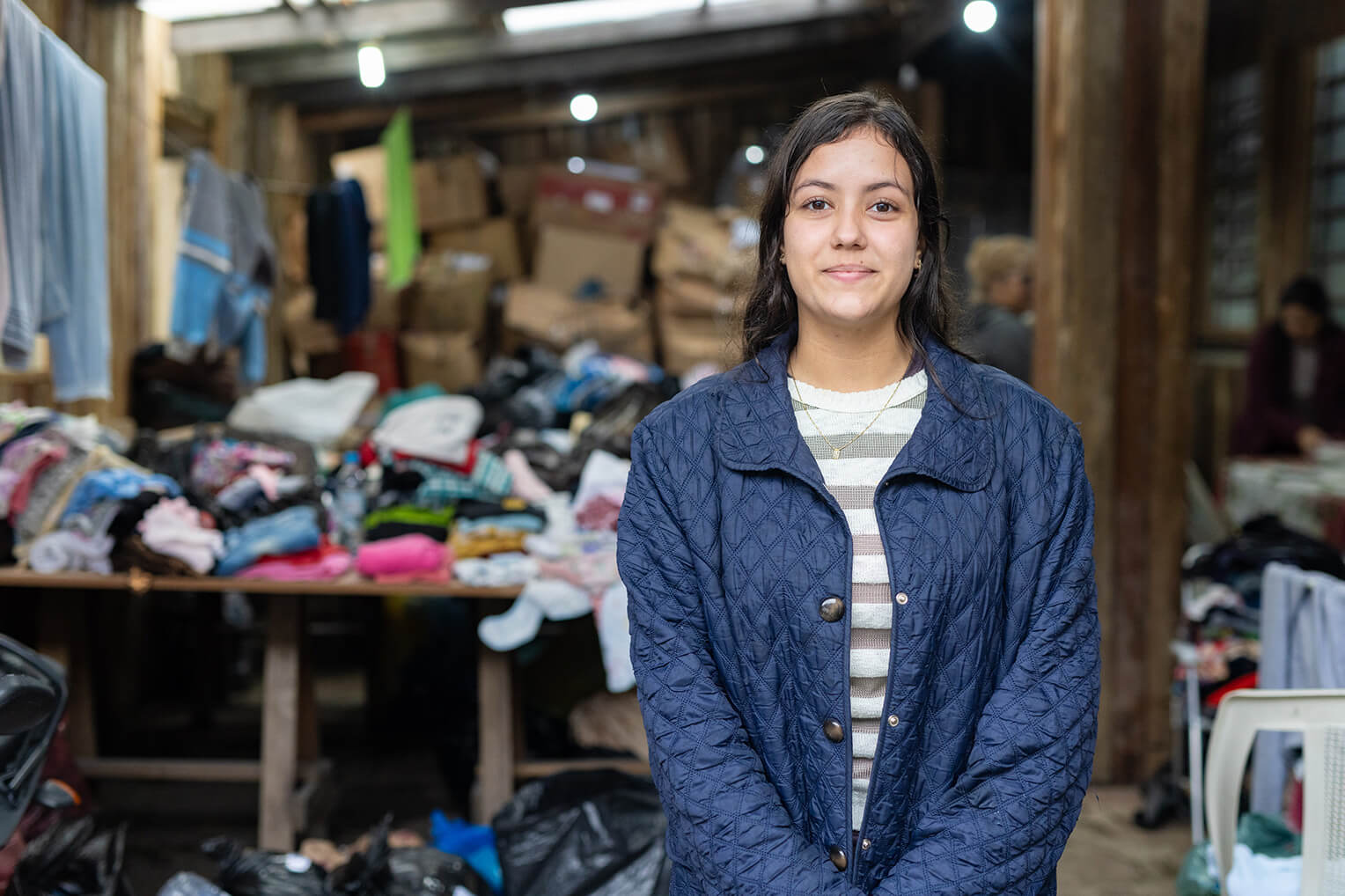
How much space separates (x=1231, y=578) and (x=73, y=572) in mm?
3561

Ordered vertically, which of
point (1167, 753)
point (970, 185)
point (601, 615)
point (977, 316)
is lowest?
point (1167, 753)

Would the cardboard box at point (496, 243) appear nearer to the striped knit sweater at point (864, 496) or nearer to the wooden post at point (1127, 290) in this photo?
the wooden post at point (1127, 290)

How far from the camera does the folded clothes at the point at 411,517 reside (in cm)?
388

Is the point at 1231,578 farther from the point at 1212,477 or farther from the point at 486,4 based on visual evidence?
the point at 1212,477

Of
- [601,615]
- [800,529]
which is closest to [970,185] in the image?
[601,615]

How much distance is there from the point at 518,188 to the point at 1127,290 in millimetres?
6152

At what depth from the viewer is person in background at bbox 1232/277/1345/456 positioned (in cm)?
609

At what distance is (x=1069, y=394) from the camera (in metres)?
4.04

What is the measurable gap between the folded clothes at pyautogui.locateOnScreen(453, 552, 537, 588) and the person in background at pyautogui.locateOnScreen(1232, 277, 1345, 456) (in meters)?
4.21

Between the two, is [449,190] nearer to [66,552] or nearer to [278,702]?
[66,552]

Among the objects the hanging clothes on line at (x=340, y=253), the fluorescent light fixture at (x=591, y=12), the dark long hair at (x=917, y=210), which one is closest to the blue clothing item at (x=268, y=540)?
the dark long hair at (x=917, y=210)

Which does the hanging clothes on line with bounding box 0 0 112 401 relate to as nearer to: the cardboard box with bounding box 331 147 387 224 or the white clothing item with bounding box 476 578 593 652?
the white clothing item with bounding box 476 578 593 652

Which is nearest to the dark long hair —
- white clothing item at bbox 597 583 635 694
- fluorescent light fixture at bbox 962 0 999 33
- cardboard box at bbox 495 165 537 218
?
white clothing item at bbox 597 583 635 694

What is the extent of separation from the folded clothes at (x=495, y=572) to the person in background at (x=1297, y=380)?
4.21 meters
